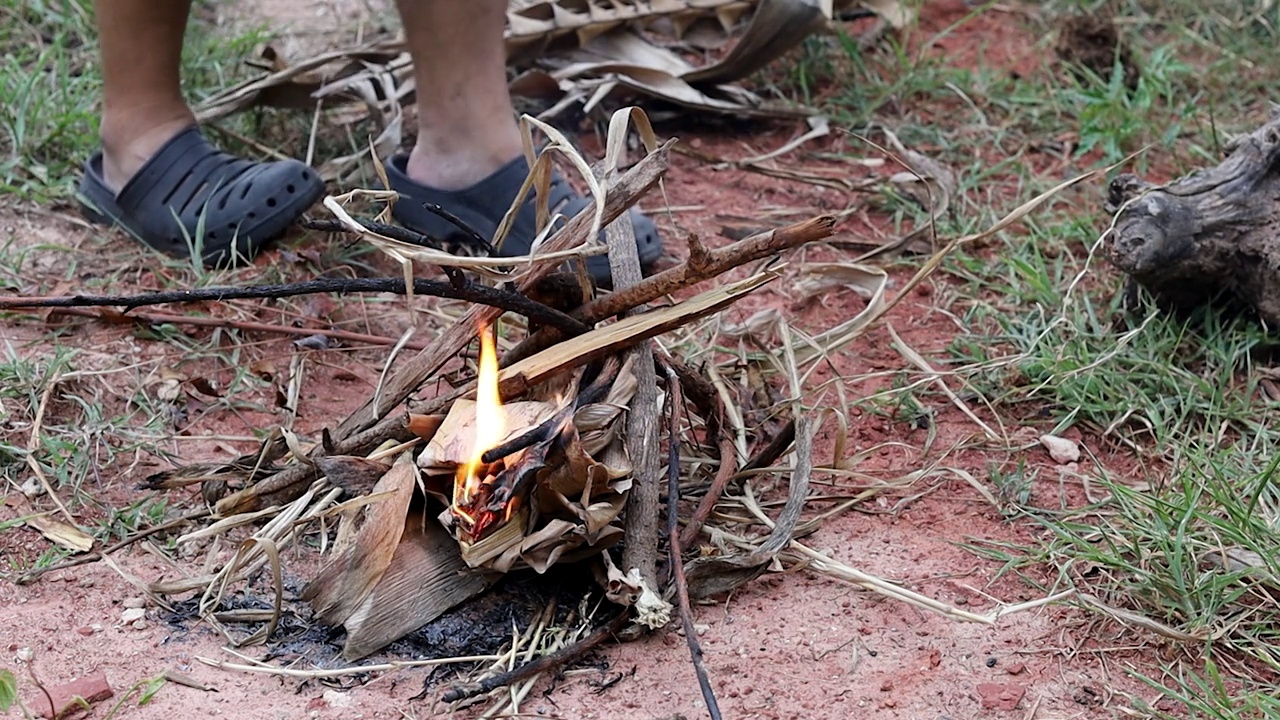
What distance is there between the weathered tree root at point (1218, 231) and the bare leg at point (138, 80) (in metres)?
2.04

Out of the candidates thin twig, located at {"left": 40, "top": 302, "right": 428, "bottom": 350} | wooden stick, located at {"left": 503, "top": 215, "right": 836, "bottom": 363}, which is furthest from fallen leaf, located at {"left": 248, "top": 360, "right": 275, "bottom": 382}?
wooden stick, located at {"left": 503, "top": 215, "right": 836, "bottom": 363}

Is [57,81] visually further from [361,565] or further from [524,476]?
[524,476]

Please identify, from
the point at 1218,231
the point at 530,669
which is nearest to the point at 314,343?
the point at 530,669

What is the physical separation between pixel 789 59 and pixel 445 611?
266 cm

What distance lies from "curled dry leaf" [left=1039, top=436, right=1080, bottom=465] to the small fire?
104cm

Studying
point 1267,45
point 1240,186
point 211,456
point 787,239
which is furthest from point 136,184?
point 1267,45

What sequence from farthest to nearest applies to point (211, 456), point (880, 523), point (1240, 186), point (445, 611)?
point (1240, 186)
point (211, 456)
point (880, 523)
point (445, 611)

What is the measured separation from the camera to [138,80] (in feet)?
8.97

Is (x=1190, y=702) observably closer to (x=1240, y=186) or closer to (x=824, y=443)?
Result: (x=824, y=443)

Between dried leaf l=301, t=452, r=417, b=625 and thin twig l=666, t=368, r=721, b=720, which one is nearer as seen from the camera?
thin twig l=666, t=368, r=721, b=720

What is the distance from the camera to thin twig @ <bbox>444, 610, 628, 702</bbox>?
4.97 ft

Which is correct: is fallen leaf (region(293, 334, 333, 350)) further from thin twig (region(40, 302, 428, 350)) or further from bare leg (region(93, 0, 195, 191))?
bare leg (region(93, 0, 195, 191))

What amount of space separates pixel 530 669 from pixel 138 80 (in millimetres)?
1844

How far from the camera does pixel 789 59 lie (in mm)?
3871
